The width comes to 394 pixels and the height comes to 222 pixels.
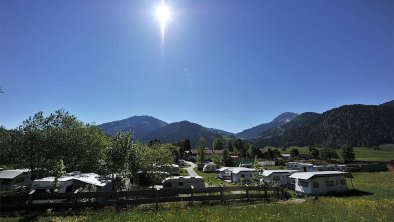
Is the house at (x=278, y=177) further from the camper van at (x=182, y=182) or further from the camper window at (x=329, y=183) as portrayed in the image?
the camper van at (x=182, y=182)

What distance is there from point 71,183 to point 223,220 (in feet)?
71.4

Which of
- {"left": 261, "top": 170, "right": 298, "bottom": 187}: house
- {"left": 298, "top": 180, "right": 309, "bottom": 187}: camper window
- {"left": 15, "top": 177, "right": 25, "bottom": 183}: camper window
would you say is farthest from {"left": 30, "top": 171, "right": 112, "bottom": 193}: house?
{"left": 261, "top": 170, "right": 298, "bottom": 187}: house

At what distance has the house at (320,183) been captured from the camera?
46.4 meters

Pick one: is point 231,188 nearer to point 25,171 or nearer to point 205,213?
point 205,213

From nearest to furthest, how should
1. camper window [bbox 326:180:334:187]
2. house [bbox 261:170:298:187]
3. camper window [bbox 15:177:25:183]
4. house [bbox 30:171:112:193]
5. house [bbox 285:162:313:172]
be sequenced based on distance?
house [bbox 30:171:112:193] → camper window [bbox 326:180:334:187] → camper window [bbox 15:177:25:183] → house [bbox 261:170:298:187] → house [bbox 285:162:313:172]

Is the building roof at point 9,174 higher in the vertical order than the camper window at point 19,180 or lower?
higher

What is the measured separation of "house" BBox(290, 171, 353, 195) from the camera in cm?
4644

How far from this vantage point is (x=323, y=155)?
149 m

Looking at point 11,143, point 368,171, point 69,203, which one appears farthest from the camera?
point 368,171

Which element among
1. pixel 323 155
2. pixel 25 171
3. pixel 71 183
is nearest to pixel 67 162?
pixel 25 171

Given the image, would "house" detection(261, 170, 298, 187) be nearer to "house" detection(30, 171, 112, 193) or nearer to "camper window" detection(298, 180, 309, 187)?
"camper window" detection(298, 180, 309, 187)

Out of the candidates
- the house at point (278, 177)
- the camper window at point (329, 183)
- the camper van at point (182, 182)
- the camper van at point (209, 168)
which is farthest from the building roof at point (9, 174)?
the camper van at point (209, 168)

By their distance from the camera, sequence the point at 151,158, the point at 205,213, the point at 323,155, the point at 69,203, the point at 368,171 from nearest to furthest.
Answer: the point at 205,213
the point at 69,203
the point at 151,158
the point at 368,171
the point at 323,155

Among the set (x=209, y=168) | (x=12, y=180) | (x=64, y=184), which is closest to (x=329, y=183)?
(x=64, y=184)
